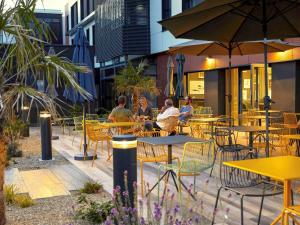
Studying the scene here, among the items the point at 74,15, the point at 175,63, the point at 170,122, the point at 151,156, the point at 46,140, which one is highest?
the point at 74,15

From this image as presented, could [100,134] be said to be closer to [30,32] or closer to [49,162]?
[49,162]

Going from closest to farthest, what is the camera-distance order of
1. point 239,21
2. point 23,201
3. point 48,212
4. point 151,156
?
point 48,212, point 23,201, point 239,21, point 151,156

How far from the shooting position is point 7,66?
13.9 feet

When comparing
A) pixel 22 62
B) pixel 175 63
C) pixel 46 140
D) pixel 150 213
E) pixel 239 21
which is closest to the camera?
pixel 150 213

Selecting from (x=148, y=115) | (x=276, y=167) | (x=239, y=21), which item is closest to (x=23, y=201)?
(x=276, y=167)

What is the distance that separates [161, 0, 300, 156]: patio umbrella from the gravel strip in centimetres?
262

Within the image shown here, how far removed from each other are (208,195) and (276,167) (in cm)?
227

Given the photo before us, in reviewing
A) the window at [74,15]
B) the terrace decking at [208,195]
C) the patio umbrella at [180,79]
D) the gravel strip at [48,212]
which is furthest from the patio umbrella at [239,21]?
the window at [74,15]

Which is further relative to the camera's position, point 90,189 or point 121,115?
point 121,115

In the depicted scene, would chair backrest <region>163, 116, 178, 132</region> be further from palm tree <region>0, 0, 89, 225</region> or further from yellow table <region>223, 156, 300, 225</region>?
yellow table <region>223, 156, 300, 225</region>

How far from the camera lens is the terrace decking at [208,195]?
476 cm

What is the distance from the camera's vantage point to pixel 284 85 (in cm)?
1261

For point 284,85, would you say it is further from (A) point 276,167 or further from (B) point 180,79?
(A) point 276,167

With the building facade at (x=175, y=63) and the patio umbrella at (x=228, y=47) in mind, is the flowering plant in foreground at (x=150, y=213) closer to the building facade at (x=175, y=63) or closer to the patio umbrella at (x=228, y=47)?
the patio umbrella at (x=228, y=47)
